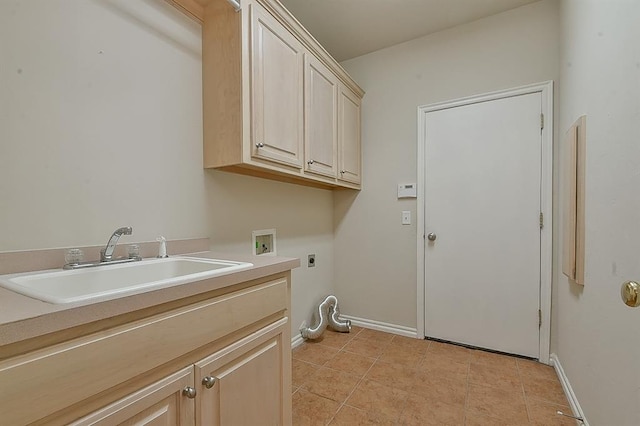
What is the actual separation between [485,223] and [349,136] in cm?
129

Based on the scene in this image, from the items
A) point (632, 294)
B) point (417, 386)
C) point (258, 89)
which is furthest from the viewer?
point (417, 386)

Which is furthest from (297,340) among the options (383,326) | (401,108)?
(401,108)

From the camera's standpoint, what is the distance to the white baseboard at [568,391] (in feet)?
4.73

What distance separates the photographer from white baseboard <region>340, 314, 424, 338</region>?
2524mm

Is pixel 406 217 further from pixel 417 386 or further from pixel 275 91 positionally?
pixel 275 91

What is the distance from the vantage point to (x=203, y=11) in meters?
1.54

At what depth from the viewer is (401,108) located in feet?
8.45

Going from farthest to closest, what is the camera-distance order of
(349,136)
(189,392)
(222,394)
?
(349,136), (222,394), (189,392)

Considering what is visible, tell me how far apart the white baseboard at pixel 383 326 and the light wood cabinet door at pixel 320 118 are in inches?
55.8

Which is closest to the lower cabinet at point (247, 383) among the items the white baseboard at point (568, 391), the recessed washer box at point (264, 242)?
the recessed washer box at point (264, 242)

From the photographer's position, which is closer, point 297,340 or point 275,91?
point 275,91

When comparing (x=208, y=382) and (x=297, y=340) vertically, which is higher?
(x=208, y=382)

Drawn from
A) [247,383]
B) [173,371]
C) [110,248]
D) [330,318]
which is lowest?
[330,318]

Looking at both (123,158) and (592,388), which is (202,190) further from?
(592,388)
